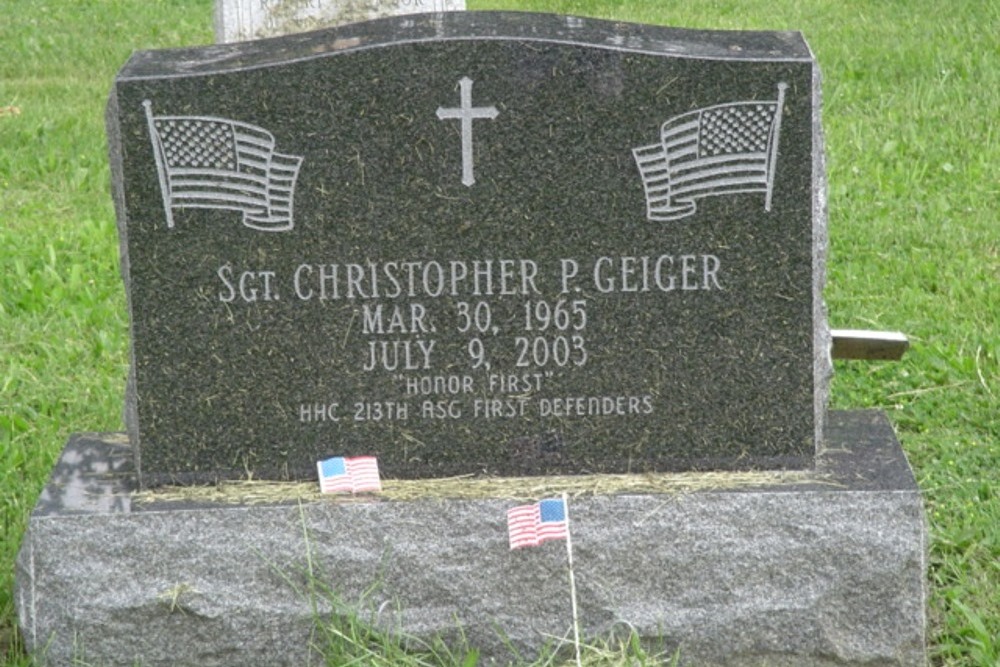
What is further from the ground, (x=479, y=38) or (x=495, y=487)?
(x=479, y=38)

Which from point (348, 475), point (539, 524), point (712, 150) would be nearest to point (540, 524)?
point (539, 524)

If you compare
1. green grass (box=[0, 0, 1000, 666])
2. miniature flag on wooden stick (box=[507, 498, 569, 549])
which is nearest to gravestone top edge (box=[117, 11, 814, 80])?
miniature flag on wooden stick (box=[507, 498, 569, 549])

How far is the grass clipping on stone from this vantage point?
365cm

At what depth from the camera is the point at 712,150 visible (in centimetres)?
359

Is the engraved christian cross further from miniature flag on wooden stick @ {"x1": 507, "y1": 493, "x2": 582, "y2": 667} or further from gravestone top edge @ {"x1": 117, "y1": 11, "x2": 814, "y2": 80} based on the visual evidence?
miniature flag on wooden stick @ {"x1": 507, "y1": 493, "x2": 582, "y2": 667}

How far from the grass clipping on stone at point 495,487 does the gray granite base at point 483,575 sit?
4cm

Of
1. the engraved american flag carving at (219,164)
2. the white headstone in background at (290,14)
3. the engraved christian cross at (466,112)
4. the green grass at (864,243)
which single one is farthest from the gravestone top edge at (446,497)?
the white headstone in background at (290,14)

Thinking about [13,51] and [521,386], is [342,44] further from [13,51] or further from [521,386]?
[13,51]

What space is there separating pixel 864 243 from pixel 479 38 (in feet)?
10.2

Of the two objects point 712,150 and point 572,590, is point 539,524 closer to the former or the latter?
point 572,590

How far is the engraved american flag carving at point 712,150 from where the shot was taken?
358 cm

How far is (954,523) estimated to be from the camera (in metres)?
4.33

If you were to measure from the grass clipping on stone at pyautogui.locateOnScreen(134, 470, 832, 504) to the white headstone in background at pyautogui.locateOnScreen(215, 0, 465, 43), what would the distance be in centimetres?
275

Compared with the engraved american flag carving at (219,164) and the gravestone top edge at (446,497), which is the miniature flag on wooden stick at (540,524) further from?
the engraved american flag carving at (219,164)
